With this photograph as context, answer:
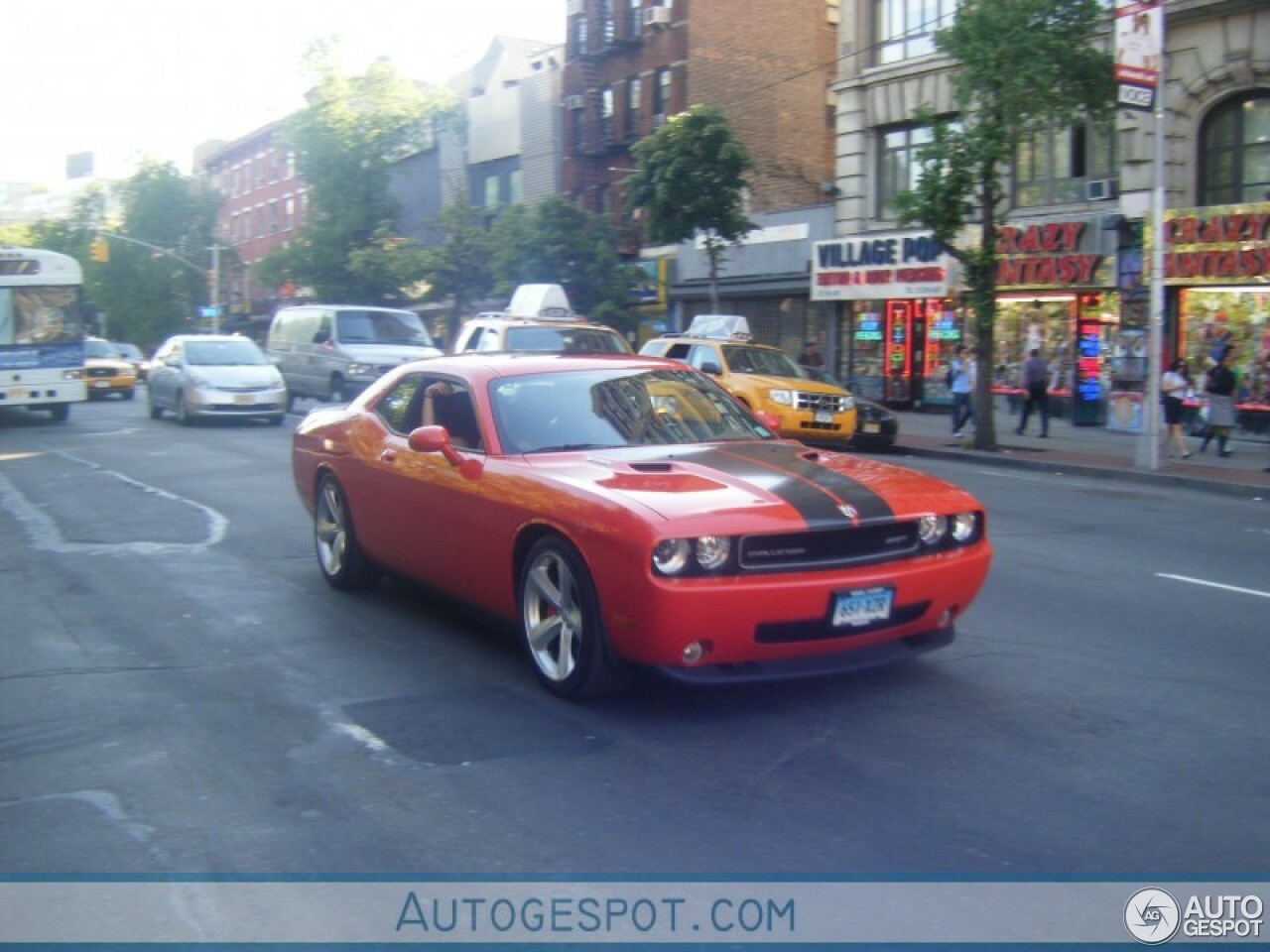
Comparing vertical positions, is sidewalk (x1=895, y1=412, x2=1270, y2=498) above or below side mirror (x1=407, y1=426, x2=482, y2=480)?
below

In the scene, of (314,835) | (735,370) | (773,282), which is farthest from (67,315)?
(314,835)

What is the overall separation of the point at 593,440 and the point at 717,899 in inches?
121

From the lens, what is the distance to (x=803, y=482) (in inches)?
235

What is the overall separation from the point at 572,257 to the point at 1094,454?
53.9ft

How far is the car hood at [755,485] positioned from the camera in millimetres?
5496

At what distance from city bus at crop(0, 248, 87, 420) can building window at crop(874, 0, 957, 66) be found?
1742 centimetres

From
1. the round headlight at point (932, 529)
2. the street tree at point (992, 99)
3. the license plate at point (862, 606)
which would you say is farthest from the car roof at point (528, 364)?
the street tree at point (992, 99)

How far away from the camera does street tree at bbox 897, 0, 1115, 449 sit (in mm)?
19297

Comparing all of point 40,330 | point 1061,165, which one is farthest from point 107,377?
point 1061,165

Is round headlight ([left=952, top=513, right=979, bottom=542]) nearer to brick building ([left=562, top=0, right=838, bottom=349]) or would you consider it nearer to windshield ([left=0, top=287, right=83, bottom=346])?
windshield ([left=0, top=287, right=83, bottom=346])

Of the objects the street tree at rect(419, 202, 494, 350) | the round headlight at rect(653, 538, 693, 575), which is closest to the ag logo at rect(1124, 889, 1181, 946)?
the round headlight at rect(653, 538, 693, 575)

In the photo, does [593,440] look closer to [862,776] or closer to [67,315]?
[862,776]

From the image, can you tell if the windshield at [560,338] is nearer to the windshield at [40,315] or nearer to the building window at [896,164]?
the windshield at [40,315]

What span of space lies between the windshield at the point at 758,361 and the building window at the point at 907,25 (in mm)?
10414
